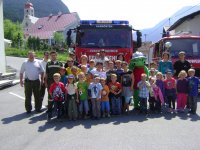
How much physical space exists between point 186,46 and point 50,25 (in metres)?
94.8

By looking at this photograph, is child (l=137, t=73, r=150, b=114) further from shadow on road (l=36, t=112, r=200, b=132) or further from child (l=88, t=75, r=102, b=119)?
child (l=88, t=75, r=102, b=119)

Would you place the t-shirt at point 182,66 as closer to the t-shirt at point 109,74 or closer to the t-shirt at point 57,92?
the t-shirt at point 109,74

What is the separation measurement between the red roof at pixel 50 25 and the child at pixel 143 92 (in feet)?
292

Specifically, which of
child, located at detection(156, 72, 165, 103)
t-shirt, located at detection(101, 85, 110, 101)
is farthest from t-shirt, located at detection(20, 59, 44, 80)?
child, located at detection(156, 72, 165, 103)

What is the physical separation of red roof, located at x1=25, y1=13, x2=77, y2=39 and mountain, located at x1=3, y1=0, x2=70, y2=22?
54.8 metres

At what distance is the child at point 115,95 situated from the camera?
394 inches

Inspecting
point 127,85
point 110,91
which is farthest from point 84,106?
point 127,85

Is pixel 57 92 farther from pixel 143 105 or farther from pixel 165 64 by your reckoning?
pixel 165 64

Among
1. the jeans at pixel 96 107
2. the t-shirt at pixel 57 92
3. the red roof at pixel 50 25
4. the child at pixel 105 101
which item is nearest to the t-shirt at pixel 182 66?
the child at pixel 105 101

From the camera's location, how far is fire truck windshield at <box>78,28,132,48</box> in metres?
13.3

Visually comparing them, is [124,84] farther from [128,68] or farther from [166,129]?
[166,129]

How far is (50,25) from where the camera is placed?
106625 mm

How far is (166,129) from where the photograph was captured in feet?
26.6

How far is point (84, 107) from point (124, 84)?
1.34m
